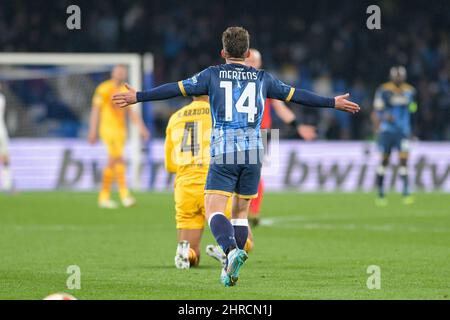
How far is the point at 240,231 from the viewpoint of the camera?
8.98 meters

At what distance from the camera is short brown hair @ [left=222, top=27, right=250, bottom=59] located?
8523 millimetres

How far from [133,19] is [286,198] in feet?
32.1

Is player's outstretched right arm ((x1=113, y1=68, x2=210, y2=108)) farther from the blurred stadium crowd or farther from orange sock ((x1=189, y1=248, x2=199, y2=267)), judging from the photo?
the blurred stadium crowd

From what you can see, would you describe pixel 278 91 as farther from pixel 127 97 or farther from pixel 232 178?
pixel 127 97

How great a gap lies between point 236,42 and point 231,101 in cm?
44

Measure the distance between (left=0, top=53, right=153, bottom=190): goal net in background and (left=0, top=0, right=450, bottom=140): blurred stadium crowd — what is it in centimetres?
134

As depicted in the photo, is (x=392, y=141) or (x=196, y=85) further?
(x=392, y=141)

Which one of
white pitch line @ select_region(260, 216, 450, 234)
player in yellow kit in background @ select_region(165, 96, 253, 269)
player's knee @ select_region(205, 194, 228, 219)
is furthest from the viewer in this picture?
white pitch line @ select_region(260, 216, 450, 234)

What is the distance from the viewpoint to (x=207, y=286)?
848 centimetres

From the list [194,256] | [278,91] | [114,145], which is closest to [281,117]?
[194,256]

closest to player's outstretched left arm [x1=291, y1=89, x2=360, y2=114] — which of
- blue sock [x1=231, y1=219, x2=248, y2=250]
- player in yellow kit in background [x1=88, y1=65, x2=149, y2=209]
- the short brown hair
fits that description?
the short brown hair

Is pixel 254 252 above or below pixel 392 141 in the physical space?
below

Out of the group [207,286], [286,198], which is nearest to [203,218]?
[207,286]

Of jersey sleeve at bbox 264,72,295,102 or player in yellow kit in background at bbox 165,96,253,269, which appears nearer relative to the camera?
jersey sleeve at bbox 264,72,295,102
